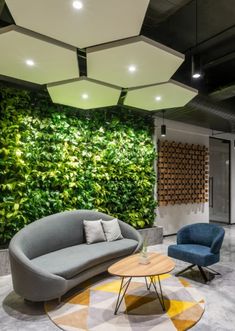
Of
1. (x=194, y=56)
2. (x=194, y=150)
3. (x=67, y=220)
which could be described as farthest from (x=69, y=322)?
(x=194, y=150)

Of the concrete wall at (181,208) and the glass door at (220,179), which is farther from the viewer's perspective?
the glass door at (220,179)

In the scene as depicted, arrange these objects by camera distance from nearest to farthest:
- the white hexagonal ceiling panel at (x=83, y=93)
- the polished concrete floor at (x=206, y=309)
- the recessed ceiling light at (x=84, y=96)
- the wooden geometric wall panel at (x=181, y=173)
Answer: the polished concrete floor at (x=206, y=309)
the white hexagonal ceiling panel at (x=83, y=93)
the recessed ceiling light at (x=84, y=96)
the wooden geometric wall panel at (x=181, y=173)

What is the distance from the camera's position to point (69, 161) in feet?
16.0

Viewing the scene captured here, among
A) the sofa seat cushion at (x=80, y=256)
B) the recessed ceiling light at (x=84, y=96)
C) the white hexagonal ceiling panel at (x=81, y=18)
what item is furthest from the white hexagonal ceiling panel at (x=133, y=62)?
the sofa seat cushion at (x=80, y=256)

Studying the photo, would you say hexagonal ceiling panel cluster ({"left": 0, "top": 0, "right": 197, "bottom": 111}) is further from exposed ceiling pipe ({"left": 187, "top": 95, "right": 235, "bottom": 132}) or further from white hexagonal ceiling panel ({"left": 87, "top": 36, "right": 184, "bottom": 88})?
exposed ceiling pipe ({"left": 187, "top": 95, "right": 235, "bottom": 132})

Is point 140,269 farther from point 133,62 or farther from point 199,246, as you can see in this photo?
point 133,62

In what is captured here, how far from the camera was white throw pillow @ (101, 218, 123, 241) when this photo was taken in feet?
14.5

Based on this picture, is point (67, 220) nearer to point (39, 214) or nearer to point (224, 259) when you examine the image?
point (39, 214)

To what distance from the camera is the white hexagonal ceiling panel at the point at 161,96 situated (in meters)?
4.01

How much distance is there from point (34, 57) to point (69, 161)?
2.16 meters

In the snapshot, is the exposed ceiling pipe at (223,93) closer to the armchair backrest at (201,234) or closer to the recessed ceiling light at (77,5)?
the armchair backrest at (201,234)

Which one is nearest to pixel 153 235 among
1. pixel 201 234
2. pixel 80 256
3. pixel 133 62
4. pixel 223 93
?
pixel 201 234

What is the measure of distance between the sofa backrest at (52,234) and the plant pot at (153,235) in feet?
5.07

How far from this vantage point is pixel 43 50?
114 inches
